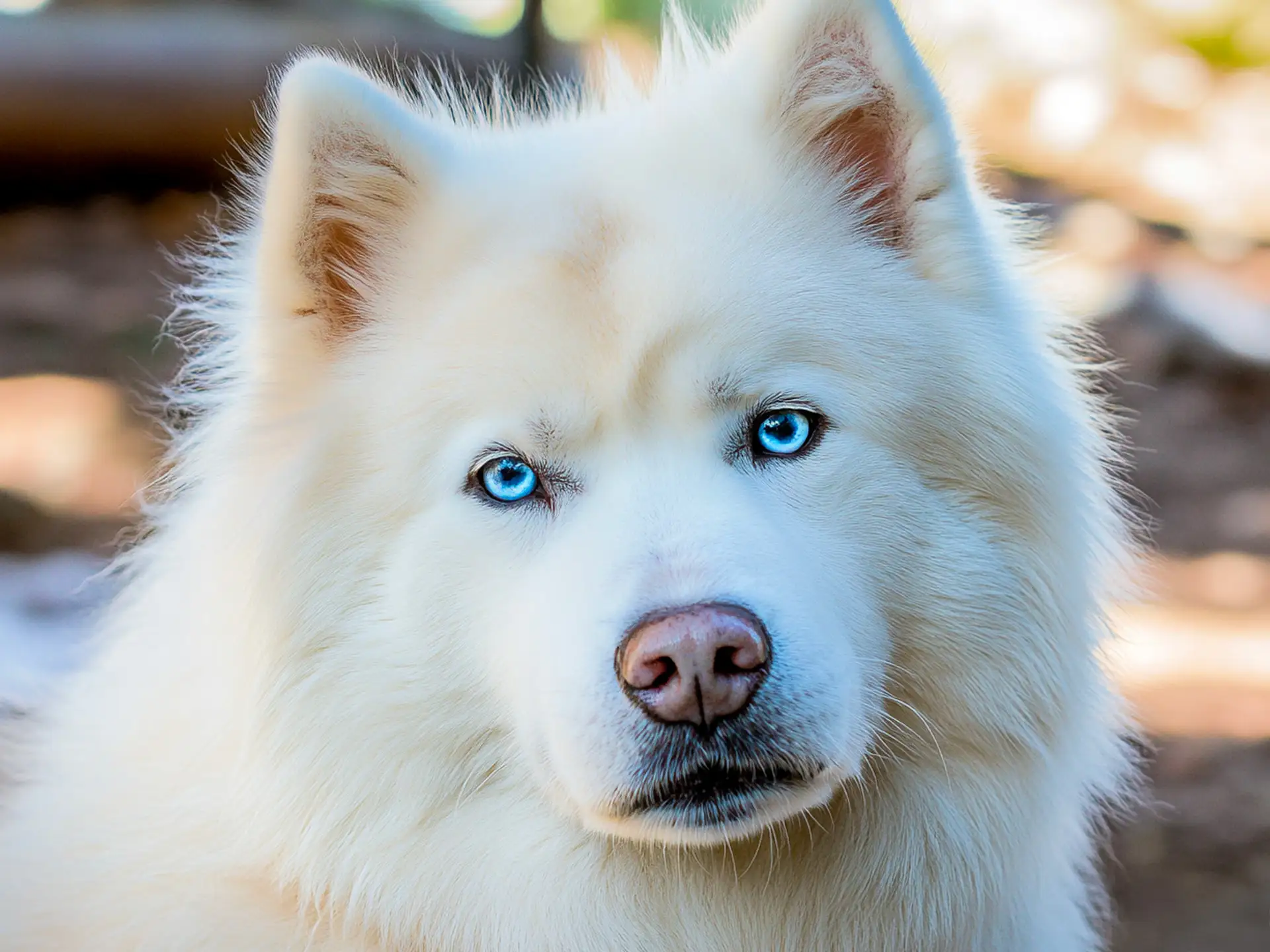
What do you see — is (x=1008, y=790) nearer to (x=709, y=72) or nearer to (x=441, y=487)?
(x=441, y=487)

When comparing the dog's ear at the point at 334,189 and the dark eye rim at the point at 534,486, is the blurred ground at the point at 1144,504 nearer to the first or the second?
the dark eye rim at the point at 534,486

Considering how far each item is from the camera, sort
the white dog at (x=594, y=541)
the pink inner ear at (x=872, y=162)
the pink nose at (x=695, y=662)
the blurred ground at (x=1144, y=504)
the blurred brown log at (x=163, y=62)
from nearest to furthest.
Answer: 1. the pink nose at (x=695, y=662)
2. the white dog at (x=594, y=541)
3. the pink inner ear at (x=872, y=162)
4. the blurred ground at (x=1144, y=504)
5. the blurred brown log at (x=163, y=62)

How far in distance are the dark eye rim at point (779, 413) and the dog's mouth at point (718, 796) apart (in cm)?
60

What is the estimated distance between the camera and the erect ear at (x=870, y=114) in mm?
2547

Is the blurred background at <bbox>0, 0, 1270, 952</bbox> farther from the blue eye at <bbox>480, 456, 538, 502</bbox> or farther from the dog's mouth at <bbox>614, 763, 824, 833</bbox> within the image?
the dog's mouth at <bbox>614, 763, 824, 833</bbox>

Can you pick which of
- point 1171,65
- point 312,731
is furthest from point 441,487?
point 1171,65

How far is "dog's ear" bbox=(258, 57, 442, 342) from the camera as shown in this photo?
8.16 ft

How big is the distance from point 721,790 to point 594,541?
0.50 m

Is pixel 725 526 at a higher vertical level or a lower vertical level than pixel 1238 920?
higher

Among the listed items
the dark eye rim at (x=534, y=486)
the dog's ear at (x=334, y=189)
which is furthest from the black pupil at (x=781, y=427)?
the dog's ear at (x=334, y=189)

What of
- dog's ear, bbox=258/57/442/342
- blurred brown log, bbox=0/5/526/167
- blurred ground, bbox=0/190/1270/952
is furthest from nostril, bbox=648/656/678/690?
blurred brown log, bbox=0/5/526/167

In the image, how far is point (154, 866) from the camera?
2.48 meters

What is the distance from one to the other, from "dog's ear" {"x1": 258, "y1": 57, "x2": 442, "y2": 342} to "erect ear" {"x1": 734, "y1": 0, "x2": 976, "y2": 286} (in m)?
0.78

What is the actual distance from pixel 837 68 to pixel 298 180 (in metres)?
1.14
